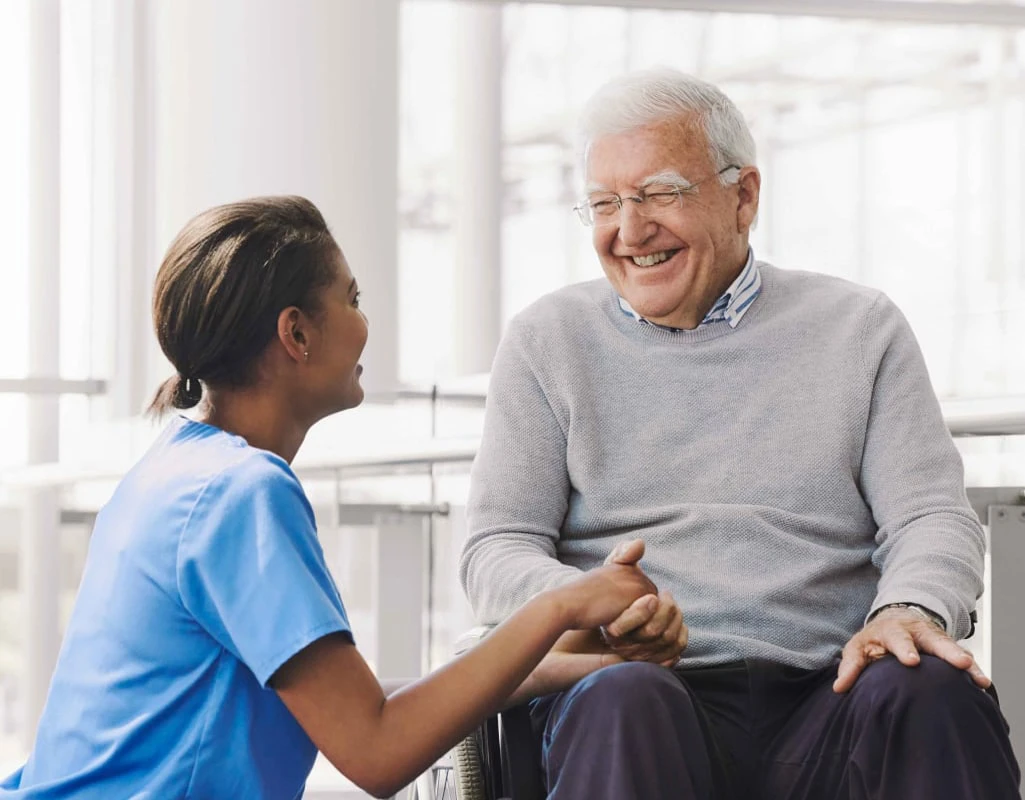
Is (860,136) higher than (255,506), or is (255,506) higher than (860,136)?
(860,136)

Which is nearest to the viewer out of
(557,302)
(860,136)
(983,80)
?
(557,302)

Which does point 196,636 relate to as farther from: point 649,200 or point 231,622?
point 649,200

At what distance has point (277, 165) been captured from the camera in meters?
2.88

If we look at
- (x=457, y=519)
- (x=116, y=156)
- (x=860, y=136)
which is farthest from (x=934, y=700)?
(x=860, y=136)

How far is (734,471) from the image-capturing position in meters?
1.65

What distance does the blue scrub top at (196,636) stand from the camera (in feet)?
3.76

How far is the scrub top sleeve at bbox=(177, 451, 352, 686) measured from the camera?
44.8 inches

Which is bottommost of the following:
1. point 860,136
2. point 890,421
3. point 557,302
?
point 890,421

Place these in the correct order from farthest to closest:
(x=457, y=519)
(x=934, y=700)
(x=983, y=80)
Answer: (x=983, y=80)
(x=457, y=519)
(x=934, y=700)

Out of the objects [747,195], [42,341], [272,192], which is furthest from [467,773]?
[42,341]

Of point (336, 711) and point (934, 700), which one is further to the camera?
point (934, 700)

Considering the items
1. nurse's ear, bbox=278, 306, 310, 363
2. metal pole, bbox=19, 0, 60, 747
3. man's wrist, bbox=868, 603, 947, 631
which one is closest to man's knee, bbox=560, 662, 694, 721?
man's wrist, bbox=868, 603, 947, 631

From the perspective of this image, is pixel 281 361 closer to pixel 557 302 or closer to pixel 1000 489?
pixel 557 302

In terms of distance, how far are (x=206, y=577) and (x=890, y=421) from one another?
2.81 ft
